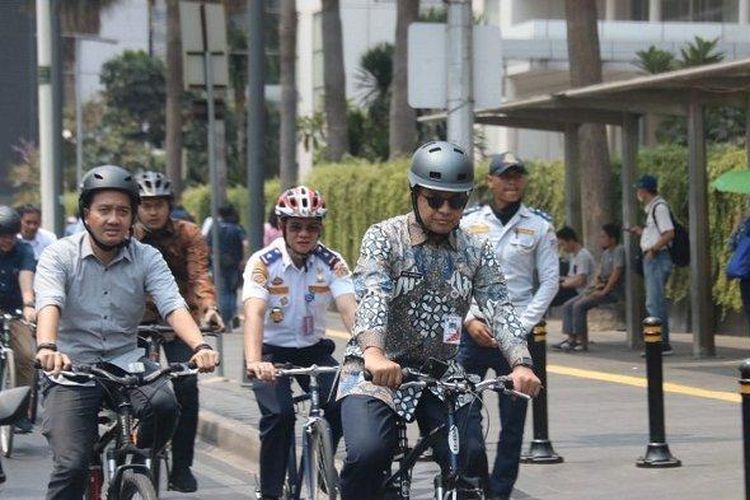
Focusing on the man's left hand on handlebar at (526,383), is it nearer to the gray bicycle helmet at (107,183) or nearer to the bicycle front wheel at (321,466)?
the bicycle front wheel at (321,466)

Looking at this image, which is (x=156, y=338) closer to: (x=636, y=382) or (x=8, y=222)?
(x=8, y=222)

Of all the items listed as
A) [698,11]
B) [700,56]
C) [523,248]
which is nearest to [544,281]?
[523,248]

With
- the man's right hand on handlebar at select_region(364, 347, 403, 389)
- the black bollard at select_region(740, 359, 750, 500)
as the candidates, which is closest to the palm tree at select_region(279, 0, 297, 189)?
the black bollard at select_region(740, 359, 750, 500)

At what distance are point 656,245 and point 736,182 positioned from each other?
2.31 m

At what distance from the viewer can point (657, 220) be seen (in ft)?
58.1

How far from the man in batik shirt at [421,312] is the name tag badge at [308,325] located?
191cm

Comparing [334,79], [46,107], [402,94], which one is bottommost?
[46,107]

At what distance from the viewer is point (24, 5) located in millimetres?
44750

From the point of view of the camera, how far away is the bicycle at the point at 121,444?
671 cm

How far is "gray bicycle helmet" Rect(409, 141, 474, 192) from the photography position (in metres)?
6.29

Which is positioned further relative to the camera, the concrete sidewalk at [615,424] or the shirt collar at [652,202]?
the shirt collar at [652,202]

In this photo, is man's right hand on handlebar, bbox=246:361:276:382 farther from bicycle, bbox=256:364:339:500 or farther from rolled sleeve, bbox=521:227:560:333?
rolled sleeve, bbox=521:227:560:333

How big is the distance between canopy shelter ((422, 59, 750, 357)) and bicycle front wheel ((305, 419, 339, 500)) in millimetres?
7561

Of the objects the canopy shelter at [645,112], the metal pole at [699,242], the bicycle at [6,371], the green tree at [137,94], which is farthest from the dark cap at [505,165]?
the green tree at [137,94]
